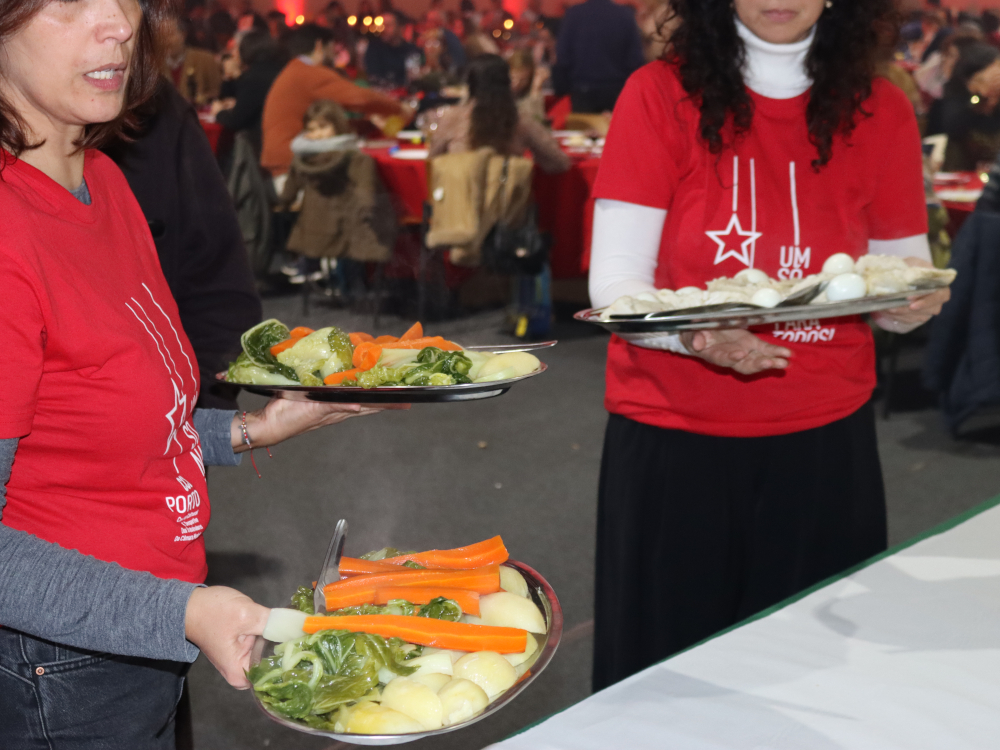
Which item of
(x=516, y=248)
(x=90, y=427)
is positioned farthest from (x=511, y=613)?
(x=516, y=248)

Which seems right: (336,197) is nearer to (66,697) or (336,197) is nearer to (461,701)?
(66,697)

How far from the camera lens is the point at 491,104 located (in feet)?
14.4

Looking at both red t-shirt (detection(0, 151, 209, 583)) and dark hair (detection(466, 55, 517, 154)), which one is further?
dark hair (detection(466, 55, 517, 154))

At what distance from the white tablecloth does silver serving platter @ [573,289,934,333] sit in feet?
1.10

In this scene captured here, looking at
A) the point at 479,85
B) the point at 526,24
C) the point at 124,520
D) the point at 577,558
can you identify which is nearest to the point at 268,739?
the point at 577,558

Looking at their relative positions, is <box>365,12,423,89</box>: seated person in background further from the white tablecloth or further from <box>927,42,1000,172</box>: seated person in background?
the white tablecloth

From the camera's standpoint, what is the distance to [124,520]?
2.93 feet

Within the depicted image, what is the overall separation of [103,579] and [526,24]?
1101 centimetres

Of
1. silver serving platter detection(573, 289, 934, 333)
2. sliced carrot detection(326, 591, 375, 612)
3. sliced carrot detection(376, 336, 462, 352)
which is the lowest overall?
sliced carrot detection(326, 591, 375, 612)

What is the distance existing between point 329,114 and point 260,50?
2.81ft

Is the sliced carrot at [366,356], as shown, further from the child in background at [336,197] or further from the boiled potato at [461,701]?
the child in background at [336,197]

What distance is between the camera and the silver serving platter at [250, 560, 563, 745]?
0.66 meters

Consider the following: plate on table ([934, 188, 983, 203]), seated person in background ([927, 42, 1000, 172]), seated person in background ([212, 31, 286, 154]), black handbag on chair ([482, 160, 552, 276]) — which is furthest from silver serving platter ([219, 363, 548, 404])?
seated person in background ([212, 31, 286, 154])

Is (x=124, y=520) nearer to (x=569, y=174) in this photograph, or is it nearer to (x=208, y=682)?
(x=208, y=682)
